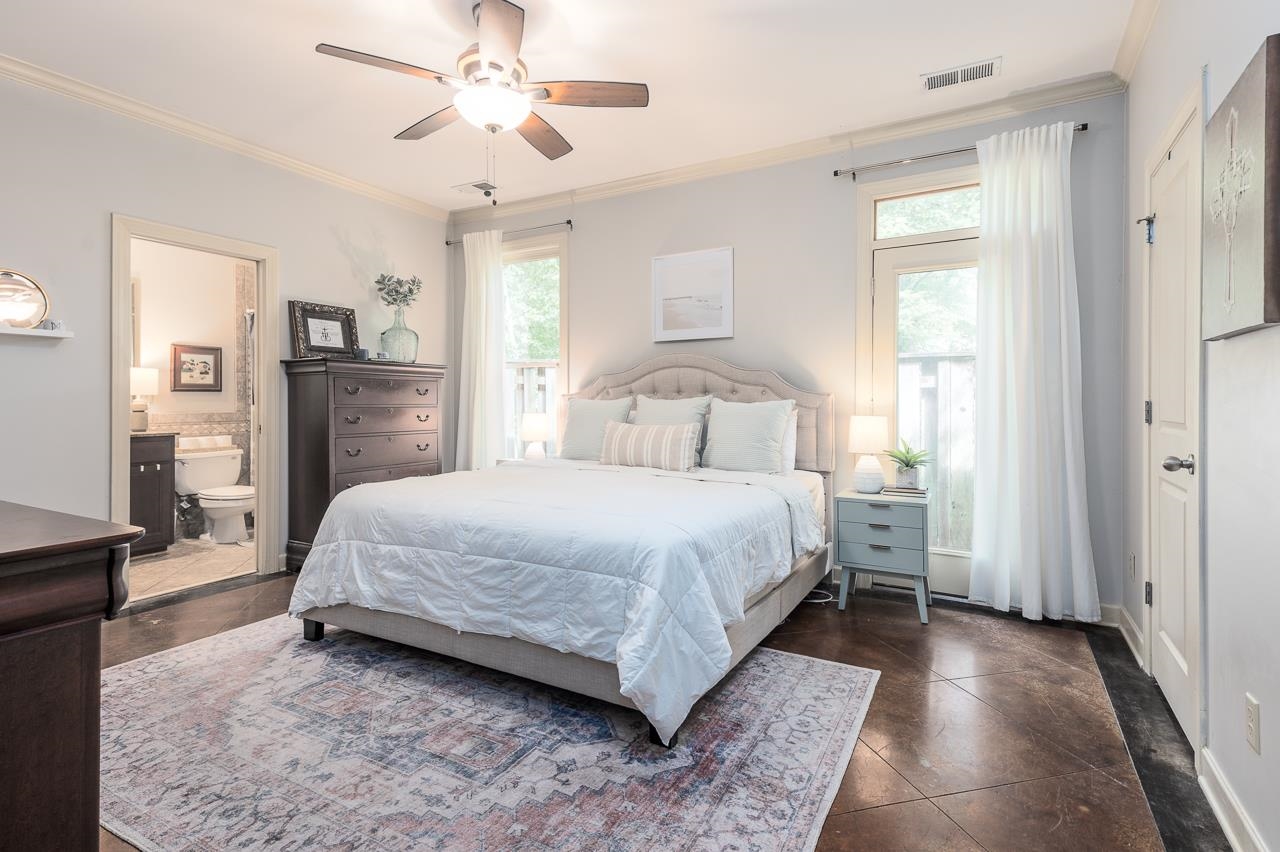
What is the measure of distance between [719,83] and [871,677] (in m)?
→ 2.98

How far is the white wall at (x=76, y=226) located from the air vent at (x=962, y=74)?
413cm

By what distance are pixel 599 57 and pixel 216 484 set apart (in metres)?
4.76

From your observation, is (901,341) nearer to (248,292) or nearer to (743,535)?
(743,535)

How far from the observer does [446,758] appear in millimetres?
2021

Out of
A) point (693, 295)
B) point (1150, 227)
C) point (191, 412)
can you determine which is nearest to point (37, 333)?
point (191, 412)

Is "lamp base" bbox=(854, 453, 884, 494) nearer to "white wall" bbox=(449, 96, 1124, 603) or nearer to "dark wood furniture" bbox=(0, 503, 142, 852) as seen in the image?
"white wall" bbox=(449, 96, 1124, 603)

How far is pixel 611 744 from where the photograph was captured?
6.88ft

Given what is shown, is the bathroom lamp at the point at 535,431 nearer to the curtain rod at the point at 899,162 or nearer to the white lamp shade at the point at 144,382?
the curtain rod at the point at 899,162

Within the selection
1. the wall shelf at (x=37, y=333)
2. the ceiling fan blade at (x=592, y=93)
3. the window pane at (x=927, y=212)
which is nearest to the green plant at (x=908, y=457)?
the window pane at (x=927, y=212)

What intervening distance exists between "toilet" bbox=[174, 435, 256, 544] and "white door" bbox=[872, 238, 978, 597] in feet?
15.8

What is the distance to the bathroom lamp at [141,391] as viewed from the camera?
199 inches

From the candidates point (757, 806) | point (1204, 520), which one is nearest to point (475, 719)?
point (757, 806)

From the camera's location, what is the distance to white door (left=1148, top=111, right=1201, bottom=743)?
2109 mm

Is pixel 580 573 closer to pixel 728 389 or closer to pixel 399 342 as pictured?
pixel 728 389
